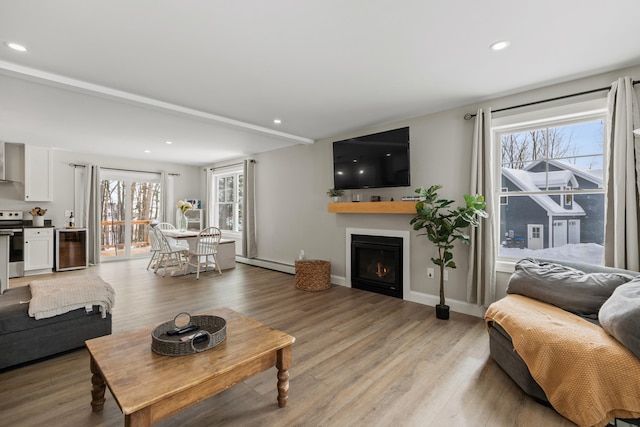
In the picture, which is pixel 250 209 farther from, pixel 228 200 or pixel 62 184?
pixel 62 184

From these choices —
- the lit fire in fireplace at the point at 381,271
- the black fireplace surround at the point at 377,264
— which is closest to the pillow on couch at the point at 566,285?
the black fireplace surround at the point at 377,264

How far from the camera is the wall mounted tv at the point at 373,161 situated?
3.67m

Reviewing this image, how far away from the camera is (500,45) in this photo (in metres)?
2.10

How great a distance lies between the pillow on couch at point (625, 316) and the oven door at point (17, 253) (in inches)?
295

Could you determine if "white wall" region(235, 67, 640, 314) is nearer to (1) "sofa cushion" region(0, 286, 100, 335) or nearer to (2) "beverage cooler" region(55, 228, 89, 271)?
(1) "sofa cushion" region(0, 286, 100, 335)

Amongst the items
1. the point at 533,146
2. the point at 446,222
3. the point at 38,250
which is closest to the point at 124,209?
the point at 38,250

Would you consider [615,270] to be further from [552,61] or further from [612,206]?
[552,61]

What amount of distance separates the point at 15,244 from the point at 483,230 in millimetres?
7239

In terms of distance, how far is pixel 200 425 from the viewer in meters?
1.58

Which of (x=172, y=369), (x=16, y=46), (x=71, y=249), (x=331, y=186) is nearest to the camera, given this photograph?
(x=172, y=369)

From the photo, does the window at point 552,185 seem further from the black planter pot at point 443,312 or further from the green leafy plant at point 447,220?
the black planter pot at point 443,312

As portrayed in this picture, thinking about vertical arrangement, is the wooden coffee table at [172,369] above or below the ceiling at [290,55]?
below

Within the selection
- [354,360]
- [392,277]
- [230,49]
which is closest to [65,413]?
[354,360]

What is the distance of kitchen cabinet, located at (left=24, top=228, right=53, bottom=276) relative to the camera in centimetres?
501
